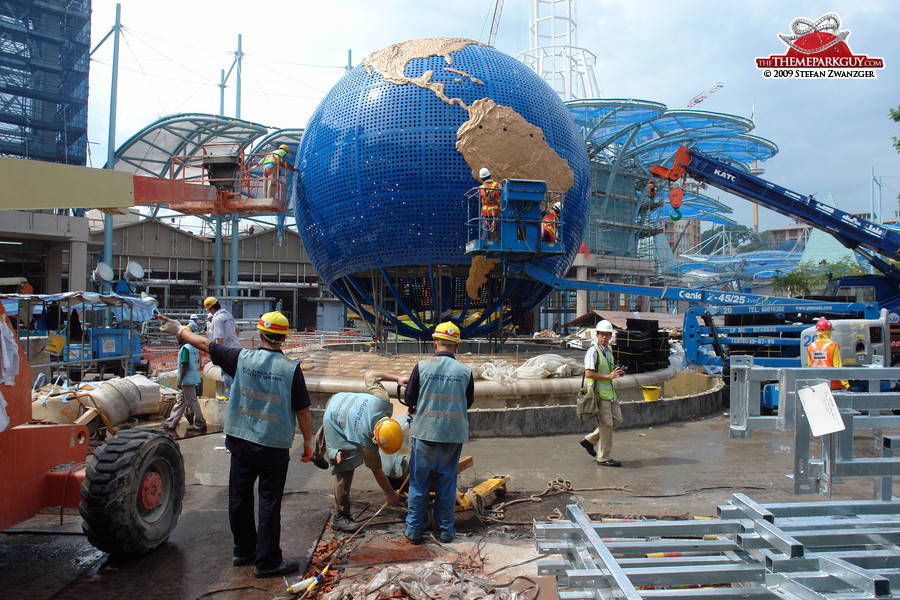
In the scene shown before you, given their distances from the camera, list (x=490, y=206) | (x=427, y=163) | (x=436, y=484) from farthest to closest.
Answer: (x=427, y=163) < (x=490, y=206) < (x=436, y=484)

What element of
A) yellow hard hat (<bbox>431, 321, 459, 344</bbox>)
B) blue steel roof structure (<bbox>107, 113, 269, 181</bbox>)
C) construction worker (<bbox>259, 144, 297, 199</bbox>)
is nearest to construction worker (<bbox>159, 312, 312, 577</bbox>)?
yellow hard hat (<bbox>431, 321, 459, 344</bbox>)

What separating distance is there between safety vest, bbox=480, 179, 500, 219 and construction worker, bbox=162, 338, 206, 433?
4.80m

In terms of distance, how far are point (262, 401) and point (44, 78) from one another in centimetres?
3791

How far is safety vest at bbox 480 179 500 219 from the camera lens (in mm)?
9383

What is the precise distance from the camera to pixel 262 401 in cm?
379

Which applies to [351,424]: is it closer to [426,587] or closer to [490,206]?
[426,587]

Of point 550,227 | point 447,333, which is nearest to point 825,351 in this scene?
point 550,227

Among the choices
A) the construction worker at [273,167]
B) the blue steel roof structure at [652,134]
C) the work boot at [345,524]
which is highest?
the blue steel roof structure at [652,134]

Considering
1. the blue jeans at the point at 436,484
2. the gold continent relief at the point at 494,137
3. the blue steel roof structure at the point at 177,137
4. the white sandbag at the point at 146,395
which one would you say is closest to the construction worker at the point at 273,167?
the gold continent relief at the point at 494,137

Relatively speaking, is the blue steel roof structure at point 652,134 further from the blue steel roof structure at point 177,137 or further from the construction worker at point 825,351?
the construction worker at point 825,351

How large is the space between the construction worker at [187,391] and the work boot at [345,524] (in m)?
4.33

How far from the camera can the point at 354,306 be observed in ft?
39.6

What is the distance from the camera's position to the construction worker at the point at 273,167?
1195cm

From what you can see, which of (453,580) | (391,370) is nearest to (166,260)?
(391,370)
